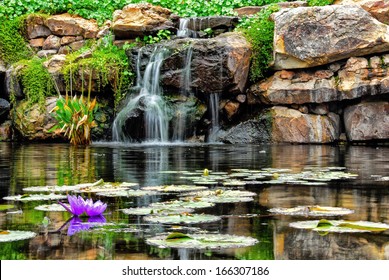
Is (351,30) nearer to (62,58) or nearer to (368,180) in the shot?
(62,58)

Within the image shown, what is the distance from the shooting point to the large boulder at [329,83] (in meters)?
12.7

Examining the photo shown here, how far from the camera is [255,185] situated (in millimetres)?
5188

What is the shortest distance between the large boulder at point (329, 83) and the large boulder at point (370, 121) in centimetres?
30

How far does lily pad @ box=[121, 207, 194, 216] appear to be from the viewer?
3.66m

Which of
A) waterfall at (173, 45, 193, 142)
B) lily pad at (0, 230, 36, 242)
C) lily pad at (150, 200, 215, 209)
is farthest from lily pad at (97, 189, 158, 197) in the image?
waterfall at (173, 45, 193, 142)

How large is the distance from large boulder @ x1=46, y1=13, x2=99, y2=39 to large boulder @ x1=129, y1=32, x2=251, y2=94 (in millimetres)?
3004

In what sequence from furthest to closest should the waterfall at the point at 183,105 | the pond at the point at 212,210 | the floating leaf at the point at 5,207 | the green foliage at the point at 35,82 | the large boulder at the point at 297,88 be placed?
the green foliage at the point at 35,82 < the waterfall at the point at 183,105 < the large boulder at the point at 297,88 < the floating leaf at the point at 5,207 < the pond at the point at 212,210

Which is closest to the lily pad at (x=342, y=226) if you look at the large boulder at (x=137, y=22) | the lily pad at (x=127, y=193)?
the lily pad at (x=127, y=193)

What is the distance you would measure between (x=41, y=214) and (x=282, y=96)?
32.4ft

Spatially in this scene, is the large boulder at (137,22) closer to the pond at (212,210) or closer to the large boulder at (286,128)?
the large boulder at (286,128)

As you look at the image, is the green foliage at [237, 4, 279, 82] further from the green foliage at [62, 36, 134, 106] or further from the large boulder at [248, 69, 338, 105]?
the green foliage at [62, 36, 134, 106]

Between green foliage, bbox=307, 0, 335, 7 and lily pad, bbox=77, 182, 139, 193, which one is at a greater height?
green foliage, bbox=307, 0, 335, 7

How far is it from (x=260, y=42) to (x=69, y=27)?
475 centimetres

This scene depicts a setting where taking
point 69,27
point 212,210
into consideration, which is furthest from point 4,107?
Result: point 212,210
